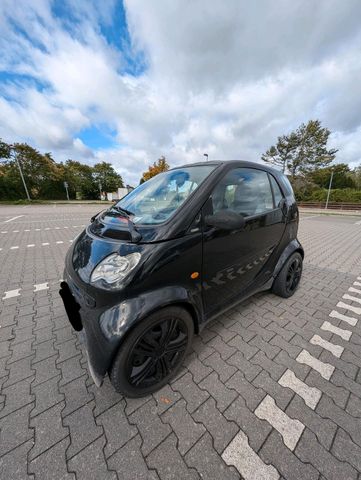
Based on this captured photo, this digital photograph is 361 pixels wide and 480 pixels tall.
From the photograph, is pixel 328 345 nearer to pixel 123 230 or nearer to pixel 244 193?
pixel 244 193

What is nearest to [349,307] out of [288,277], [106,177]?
[288,277]

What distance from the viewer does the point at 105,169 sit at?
165ft

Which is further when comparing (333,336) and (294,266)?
(294,266)

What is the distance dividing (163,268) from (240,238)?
890 millimetres

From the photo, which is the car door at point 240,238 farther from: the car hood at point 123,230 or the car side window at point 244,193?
the car hood at point 123,230

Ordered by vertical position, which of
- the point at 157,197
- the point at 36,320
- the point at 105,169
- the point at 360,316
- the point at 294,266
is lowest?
the point at 360,316

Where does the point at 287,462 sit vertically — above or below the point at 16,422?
below

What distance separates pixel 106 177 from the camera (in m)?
49.3

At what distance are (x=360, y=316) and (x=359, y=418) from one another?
63.6 inches

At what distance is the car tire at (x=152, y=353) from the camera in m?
1.34

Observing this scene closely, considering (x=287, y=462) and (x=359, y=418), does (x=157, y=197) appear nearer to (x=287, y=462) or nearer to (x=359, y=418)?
(x=287, y=462)

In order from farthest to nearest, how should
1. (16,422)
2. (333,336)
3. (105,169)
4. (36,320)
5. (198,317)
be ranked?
(105,169)
(36,320)
(333,336)
(198,317)
(16,422)

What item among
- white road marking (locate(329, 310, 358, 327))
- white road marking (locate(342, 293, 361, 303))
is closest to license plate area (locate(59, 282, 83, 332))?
white road marking (locate(329, 310, 358, 327))

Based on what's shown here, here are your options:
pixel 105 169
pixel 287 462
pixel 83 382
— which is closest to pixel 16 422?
pixel 83 382
